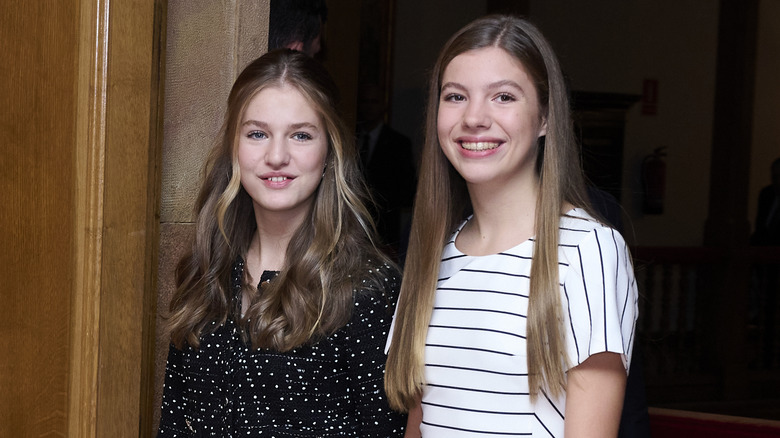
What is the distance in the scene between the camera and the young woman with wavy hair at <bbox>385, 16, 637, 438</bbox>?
168 cm

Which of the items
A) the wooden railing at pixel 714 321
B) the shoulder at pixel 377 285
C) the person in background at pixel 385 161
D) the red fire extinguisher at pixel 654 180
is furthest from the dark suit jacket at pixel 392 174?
the shoulder at pixel 377 285

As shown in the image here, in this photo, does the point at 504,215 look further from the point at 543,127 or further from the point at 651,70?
the point at 651,70

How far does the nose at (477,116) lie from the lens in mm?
1752

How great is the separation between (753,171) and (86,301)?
807 centimetres

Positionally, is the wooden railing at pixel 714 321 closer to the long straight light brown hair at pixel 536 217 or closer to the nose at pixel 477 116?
the long straight light brown hair at pixel 536 217

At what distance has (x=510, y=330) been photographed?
1.74 metres

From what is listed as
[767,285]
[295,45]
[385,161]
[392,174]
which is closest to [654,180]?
[767,285]

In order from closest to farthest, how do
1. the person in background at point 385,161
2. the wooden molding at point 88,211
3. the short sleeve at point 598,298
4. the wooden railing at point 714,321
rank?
the short sleeve at point 598,298 → the wooden molding at point 88,211 → the person in background at point 385,161 → the wooden railing at point 714,321

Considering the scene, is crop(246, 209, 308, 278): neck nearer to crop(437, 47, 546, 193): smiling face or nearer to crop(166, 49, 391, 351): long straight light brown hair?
crop(166, 49, 391, 351): long straight light brown hair

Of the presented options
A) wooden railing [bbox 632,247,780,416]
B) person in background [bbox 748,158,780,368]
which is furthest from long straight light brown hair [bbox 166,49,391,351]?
person in background [bbox 748,158,780,368]

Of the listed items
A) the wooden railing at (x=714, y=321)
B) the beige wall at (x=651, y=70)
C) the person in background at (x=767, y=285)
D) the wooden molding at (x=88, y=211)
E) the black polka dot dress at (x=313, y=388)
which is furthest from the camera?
the beige wall at (x=651, y=70)

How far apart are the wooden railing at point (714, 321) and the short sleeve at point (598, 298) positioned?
599cm

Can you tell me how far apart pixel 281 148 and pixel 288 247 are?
0.80 ft

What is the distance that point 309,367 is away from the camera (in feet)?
6.42
